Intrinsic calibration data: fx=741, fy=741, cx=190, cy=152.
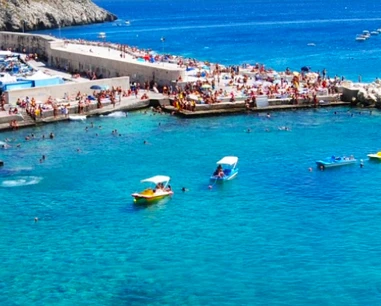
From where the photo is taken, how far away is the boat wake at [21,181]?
3894cm

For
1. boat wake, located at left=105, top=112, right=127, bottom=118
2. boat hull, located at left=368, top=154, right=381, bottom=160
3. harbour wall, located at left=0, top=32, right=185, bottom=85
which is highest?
harbour wall, located at left=0, top=32, right=185, bottom=85

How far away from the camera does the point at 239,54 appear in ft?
318

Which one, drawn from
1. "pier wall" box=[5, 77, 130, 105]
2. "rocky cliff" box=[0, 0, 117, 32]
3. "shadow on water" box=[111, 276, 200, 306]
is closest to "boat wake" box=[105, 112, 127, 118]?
"pier wall" box=[5, 77, 130, 105]

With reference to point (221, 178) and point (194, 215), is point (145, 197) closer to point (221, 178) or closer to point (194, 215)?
point (194, 215)

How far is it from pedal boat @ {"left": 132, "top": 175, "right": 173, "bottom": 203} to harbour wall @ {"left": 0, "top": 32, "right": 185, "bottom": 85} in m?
23.7

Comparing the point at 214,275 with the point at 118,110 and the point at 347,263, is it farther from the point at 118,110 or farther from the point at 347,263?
the point at 118,110

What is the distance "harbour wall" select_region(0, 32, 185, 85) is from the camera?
61.6 m

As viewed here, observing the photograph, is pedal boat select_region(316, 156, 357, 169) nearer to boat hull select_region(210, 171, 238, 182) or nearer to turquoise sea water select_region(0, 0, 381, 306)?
turquoise sea water select_region(0, 0, 381, 306)

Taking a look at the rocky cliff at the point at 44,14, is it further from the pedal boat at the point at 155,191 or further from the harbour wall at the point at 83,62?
the pedal boat at the point at 155,191

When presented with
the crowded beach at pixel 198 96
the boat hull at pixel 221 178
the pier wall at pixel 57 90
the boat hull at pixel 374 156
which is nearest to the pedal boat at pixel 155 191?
the boat hull at pixel 221 178

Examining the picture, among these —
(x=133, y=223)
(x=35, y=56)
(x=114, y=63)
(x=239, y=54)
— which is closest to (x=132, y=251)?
(x=133, y=223)

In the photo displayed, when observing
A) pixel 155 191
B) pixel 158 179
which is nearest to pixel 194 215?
pixel 155 191

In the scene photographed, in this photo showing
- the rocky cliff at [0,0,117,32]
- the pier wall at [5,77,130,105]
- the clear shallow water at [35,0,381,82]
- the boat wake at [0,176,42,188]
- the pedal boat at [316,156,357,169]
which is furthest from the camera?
the rocky cliff at [0,0,117,32]

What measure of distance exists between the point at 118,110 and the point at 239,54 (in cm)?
4359
